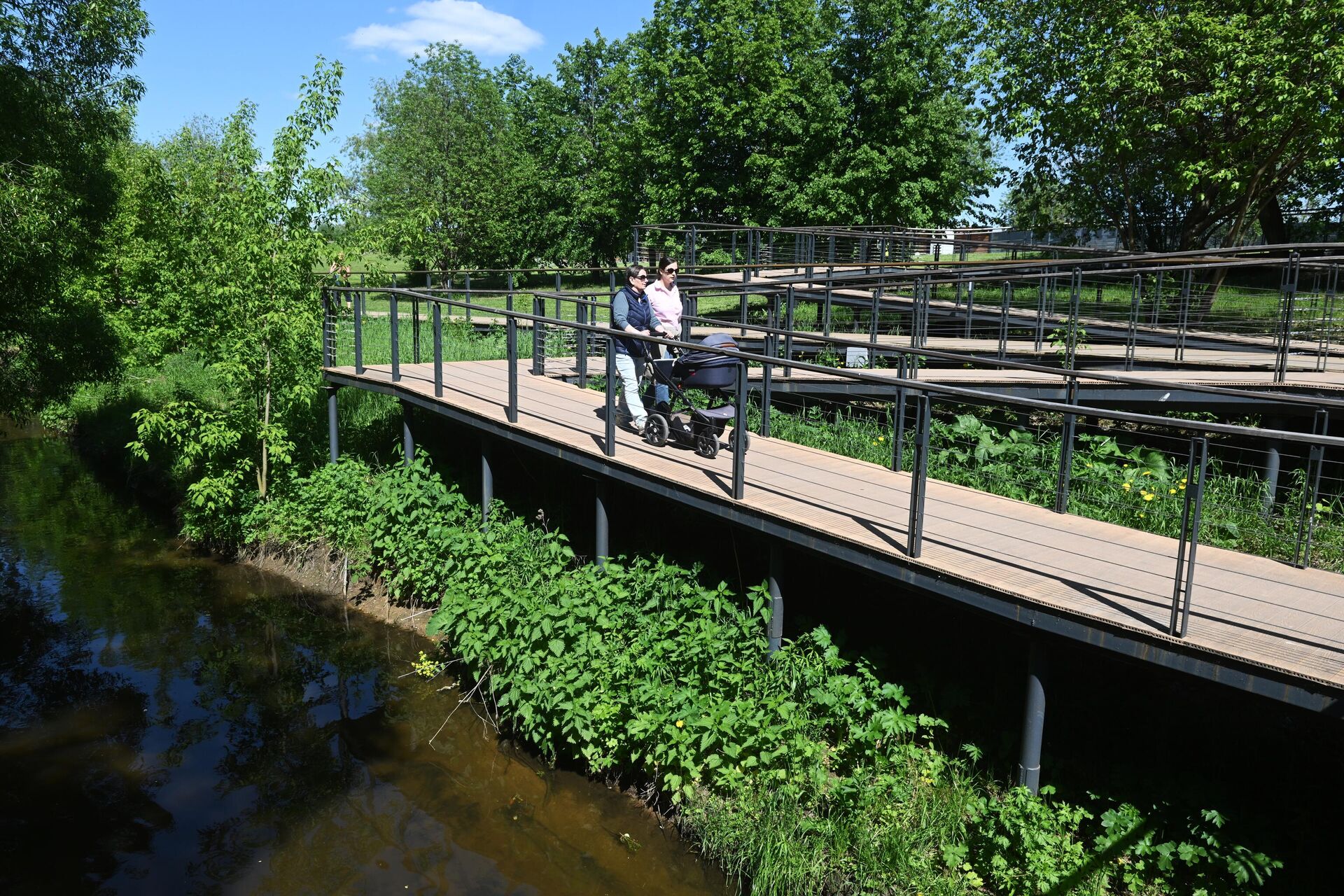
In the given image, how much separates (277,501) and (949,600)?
9229 millimetres

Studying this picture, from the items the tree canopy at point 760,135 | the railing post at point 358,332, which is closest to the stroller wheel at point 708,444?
the railing post at point 358,332

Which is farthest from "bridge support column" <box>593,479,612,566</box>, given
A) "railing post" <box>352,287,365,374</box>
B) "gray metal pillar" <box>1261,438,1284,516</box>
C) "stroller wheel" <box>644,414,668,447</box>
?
"gray metal pillar" <box>1261,438,1284,516</box>

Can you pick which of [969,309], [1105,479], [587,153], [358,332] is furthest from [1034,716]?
[587,153]

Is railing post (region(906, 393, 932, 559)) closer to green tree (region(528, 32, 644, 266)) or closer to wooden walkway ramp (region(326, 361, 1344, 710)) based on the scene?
wooden walkway ramp (region(326, 361, 1344, 710))

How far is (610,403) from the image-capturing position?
8.23m

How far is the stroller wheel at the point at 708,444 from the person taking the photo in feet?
27.8

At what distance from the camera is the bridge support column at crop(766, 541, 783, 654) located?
23.1 feet

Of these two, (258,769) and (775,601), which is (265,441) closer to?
(258,769)

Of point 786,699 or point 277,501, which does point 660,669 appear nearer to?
point 786,699

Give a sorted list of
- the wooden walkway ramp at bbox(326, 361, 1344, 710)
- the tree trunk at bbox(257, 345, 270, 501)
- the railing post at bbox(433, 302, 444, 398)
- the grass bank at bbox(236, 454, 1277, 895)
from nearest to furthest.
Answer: the wooden walkway ramp at bbox(326, 361, 1344, 710) < the grass bank at bbox(236, 454, 1277, 895) < the railing post at bbox(433, 302, 444, 398) < the tree trunk at bbox(257, 345, 270, 501)

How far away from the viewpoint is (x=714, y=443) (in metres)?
8.48

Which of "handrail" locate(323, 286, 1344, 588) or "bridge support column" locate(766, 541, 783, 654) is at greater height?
"handrail" locate(323, 286, 1344, 588)

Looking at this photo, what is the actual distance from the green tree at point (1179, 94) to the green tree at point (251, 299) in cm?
1320

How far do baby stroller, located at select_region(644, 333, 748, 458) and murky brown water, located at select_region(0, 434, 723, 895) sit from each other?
2.96 meters
